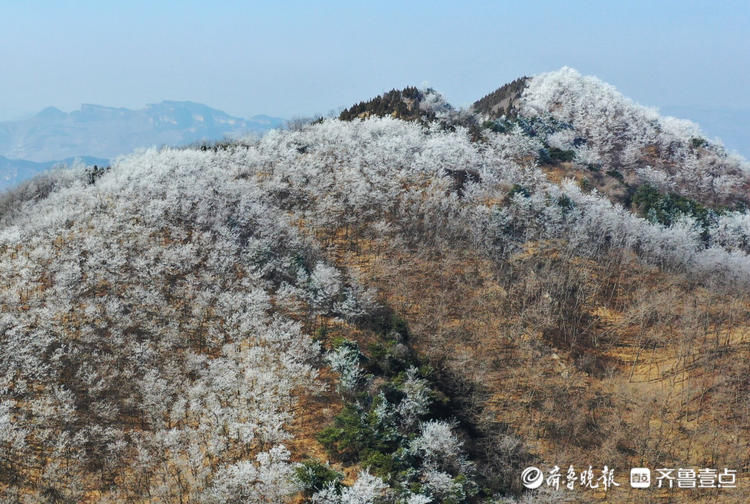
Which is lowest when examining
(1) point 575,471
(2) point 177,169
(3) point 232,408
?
(1) point 575,471

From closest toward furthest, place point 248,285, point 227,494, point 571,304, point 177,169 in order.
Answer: point 227,494 → point 248,285 → point 571,304 → point 177,169

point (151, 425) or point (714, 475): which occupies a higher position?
point (151, 425)

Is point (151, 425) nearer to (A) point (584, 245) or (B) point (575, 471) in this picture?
(B) point (575, 471)

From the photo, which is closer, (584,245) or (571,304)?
(571,304)

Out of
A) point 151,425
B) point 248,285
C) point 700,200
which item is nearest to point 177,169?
point 248,285

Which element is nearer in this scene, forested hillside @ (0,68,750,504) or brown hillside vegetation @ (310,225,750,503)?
forested hillside @ (0,68,750,504)

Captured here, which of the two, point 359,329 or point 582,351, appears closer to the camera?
point 359,329

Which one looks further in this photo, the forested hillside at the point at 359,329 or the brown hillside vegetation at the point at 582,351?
the brown hillside vegetation at the point at 582,351

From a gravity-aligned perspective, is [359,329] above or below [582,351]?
above
